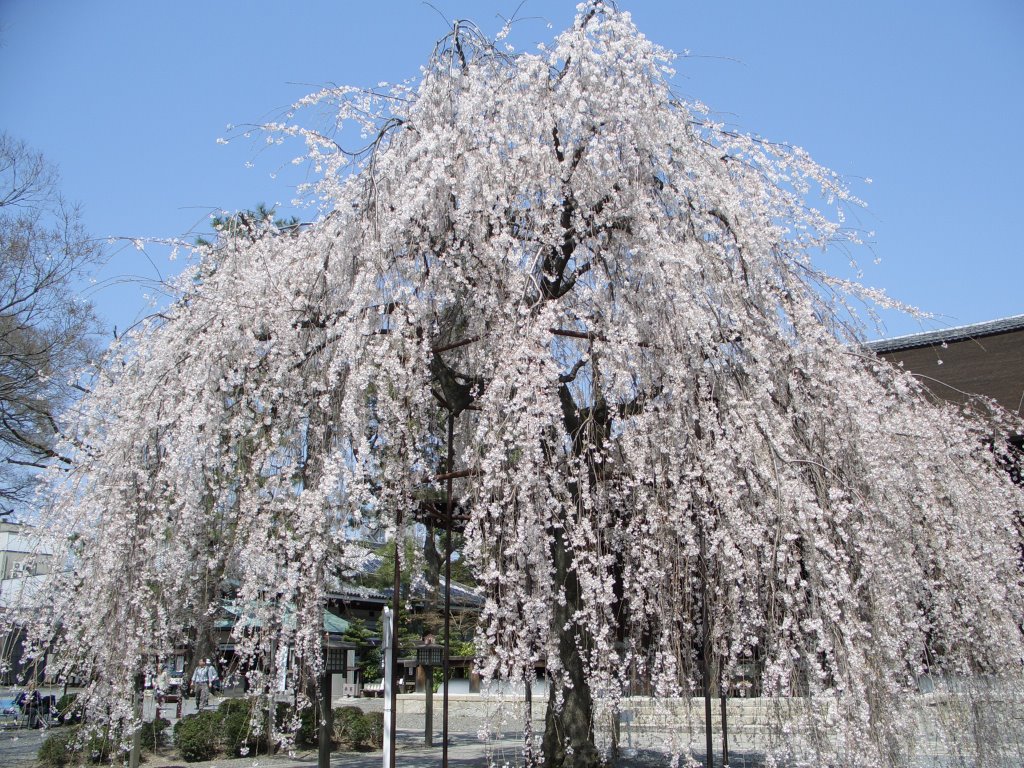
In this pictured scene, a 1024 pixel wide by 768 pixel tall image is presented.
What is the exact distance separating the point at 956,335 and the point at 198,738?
567 inches

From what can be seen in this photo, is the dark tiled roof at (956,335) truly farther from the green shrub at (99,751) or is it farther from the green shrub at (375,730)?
the green shrub at (99,751)

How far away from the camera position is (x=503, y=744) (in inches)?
438

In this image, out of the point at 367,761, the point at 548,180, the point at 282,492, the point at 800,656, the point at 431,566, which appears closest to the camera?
the point at 800,656

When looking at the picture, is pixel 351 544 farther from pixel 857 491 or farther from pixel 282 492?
pixel 857 491

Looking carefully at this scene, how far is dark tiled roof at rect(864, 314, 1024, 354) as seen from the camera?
46.0 ft

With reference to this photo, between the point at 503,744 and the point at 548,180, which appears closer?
the point at 548,180

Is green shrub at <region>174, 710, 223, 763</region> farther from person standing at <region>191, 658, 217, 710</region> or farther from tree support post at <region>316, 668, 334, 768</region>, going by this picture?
tree support post at <region>316, 668, 334, 768</region>

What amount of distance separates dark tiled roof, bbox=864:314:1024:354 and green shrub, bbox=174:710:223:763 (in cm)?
1161

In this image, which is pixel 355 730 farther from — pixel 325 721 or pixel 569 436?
pixel 569 436

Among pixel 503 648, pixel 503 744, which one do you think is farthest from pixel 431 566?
pixel 503 648

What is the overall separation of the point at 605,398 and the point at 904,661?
8.69ft

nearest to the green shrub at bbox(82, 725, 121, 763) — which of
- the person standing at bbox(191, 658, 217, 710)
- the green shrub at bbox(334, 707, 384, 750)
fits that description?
the green shrub at bbox(334, 707, 384, 750)

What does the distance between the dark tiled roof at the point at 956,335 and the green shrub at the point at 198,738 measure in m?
11.6

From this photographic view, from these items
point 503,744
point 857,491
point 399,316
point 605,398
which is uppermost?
point 399,316
